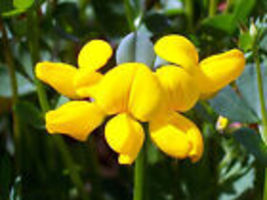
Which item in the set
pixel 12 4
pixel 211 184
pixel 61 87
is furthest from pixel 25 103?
pixel 211 184

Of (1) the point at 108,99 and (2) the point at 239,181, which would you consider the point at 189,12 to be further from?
(1) the point at 108,99

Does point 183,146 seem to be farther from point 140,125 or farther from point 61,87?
point 61,87

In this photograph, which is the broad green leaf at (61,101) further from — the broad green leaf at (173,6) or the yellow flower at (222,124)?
the broad green leaf at (173,6)

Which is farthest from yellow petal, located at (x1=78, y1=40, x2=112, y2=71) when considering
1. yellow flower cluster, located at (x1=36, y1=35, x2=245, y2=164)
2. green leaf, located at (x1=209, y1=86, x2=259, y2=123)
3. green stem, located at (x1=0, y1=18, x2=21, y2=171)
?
green stem, located at (x1=0, y1=18, x2=21, y2=171)

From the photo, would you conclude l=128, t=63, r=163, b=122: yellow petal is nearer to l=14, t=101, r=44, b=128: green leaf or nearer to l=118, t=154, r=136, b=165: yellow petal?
l=118, t=154, r=136, b=165: yellow petal

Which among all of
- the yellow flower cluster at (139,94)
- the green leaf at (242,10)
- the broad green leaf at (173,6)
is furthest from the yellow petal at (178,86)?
the broad green leaf at (173,6)

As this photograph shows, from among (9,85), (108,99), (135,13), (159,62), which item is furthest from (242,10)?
(9,85)
